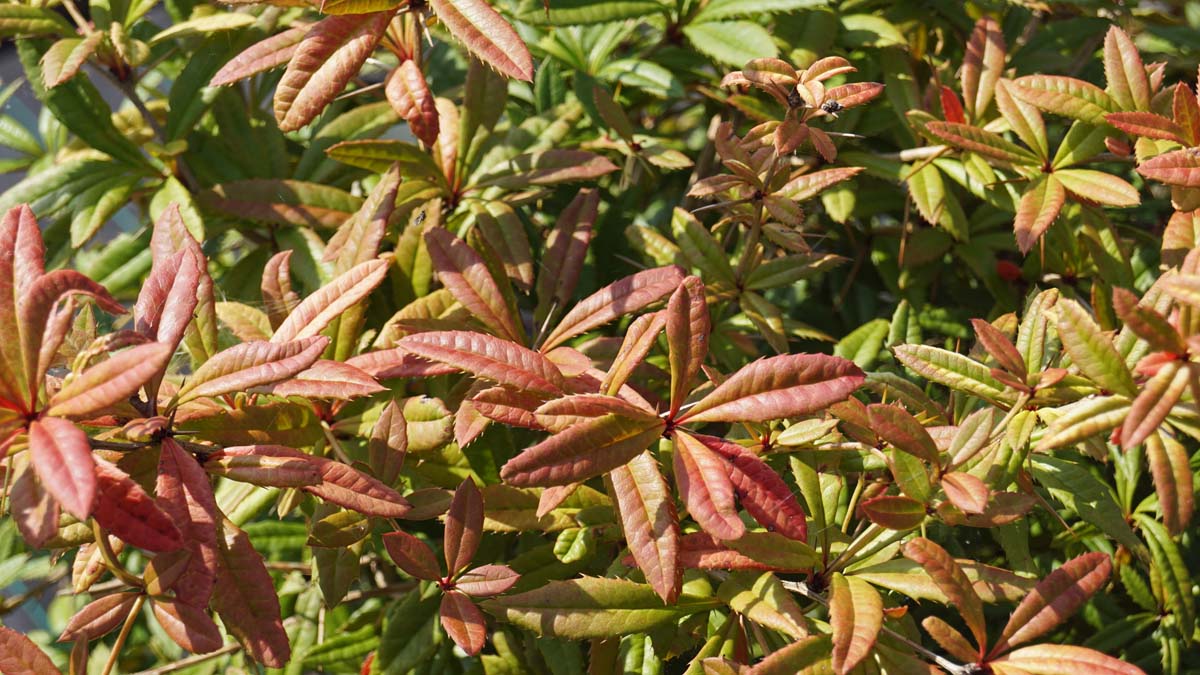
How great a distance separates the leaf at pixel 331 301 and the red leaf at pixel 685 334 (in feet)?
1.04

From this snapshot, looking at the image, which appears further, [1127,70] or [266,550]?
[266,550]

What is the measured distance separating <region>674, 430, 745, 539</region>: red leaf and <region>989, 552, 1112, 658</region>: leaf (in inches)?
10.3

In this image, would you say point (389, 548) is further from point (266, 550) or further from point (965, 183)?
point (965, 183)

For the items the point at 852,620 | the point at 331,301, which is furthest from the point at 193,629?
the point at 852,620

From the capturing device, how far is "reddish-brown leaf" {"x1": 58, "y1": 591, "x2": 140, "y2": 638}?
3.05 ft

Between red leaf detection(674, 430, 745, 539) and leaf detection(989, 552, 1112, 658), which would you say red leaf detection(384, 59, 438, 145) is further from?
leaf detection(989, 552, 1112, 658)

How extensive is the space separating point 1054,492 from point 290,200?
1.00 metres

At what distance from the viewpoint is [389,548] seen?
969 millimetres

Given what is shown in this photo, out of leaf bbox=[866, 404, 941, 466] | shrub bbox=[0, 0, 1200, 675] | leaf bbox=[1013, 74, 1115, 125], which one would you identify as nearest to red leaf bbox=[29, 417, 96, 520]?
shrub bbox=[0, 0, 1200, 675]

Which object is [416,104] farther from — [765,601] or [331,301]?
[765,601]

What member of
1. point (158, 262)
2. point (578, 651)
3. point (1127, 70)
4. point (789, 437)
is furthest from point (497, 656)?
point (1127, 70)

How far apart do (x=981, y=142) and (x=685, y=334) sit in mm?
557

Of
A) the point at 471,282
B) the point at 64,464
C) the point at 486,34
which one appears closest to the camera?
the point at 64,464

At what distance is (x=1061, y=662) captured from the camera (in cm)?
83
